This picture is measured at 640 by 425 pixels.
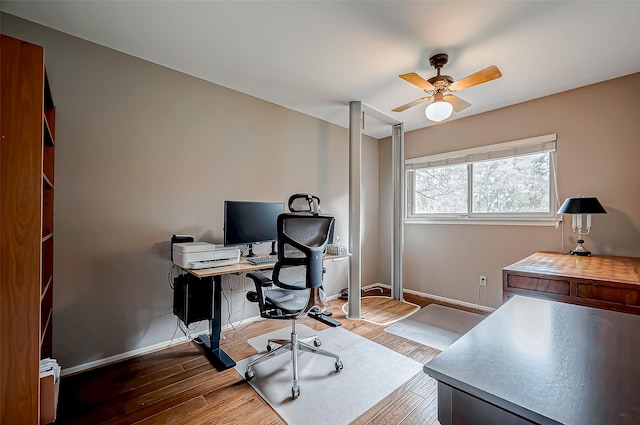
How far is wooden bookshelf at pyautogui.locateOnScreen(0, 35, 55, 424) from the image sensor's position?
1.24 m

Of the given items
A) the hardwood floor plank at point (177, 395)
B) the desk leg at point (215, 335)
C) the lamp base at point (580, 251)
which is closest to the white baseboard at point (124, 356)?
the desk leg at point (215, 335)

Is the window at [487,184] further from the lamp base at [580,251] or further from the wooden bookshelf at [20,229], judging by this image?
the wooden bookshelf at [20,229]

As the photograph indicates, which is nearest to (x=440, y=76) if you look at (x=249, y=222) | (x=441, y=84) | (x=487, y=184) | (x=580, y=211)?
(x=441, y=84)

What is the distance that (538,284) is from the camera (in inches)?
77.9

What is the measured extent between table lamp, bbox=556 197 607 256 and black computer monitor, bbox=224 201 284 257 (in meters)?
2.73

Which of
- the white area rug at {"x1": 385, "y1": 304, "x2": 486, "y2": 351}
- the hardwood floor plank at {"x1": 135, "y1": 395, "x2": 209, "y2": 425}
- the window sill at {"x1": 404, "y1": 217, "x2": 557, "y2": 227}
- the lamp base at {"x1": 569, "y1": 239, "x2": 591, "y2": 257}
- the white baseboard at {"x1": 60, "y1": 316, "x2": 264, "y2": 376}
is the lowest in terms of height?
the hardwood floor plank at {"x1": 135, "y1": 395, "x2": 209, "y2": 425}

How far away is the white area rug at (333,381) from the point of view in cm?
167

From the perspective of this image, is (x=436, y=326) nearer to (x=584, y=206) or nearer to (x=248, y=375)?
(x=584, y=206)

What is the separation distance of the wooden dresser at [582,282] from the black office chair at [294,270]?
4.66 ft

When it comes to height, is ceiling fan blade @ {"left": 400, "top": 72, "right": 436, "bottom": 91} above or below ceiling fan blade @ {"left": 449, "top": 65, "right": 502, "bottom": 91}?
above

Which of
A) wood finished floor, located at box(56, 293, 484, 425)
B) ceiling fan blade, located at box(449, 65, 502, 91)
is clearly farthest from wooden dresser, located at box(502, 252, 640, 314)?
ceiling fan blade, located at box(449, 65, 502, 91)

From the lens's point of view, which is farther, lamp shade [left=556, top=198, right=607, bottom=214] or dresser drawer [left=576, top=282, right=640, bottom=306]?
lamp shade [left=556, top=198, right=607, bottom=214]

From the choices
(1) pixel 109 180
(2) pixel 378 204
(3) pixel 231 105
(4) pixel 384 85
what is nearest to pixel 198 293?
(1) pixel 109 180

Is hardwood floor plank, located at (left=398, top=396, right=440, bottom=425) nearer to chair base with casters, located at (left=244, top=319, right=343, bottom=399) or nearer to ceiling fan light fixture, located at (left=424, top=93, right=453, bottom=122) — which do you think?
chair base with casters, located at (left=244, top=319, right=343, bottom=399)
